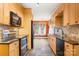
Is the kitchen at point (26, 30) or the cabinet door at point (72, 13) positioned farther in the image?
the cabinet door at point (72, 13)

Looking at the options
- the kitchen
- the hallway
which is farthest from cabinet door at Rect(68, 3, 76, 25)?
the hallway

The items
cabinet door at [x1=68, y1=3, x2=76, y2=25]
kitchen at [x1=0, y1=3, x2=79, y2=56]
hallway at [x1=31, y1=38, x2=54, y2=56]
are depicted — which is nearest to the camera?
kitchen at [x1=0, y1=3, x2=79, y2=56]

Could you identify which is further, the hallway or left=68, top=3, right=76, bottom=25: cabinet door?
the hallway

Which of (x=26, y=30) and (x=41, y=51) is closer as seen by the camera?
(x=41, y=51)

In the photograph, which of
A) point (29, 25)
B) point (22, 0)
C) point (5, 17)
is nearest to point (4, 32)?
point (5, 17)

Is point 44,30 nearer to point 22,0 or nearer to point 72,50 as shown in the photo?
point 72,50

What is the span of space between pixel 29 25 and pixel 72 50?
340 centimetres

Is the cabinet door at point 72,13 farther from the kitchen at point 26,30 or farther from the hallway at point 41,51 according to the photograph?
the hallway at point 41,51

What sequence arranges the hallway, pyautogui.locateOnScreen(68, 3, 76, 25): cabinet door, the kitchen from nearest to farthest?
the kitchen
pyautogui.locateOnScreen(68, 3, 76, 25): cabinet door
the hallway

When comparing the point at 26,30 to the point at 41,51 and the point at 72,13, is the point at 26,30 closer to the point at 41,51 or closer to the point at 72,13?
the point at 41,51

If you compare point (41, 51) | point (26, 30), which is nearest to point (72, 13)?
point (41, 51)

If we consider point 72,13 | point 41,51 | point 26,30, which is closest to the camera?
point 72,13

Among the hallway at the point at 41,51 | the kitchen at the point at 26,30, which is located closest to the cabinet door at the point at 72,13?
the kitchen at the point at 26,30

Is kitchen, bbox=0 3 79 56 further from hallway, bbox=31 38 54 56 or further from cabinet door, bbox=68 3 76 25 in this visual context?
hallway, bbox=31 38 54 56
